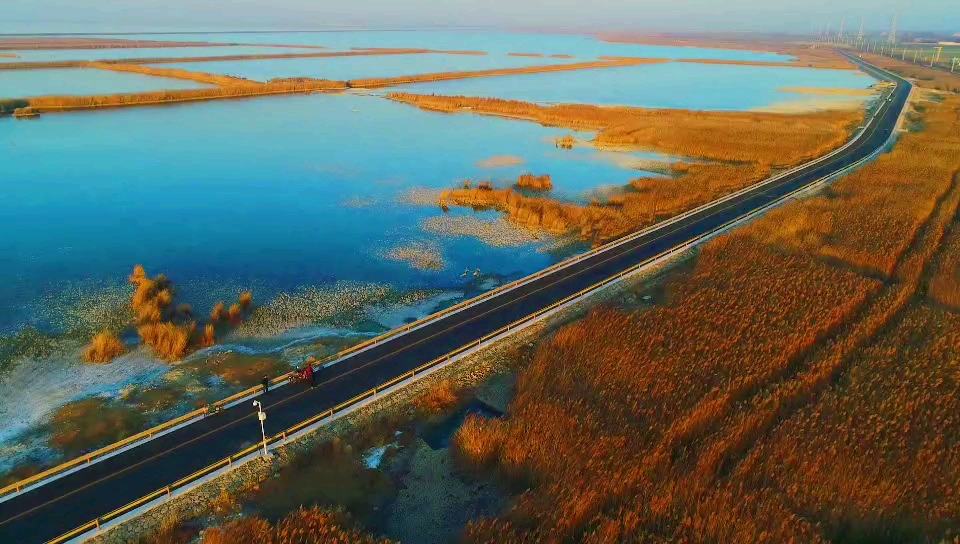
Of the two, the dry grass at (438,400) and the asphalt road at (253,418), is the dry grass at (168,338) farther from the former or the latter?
the dry grass at (438,400)

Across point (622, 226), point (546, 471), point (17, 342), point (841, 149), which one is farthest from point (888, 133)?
point (17, 342)

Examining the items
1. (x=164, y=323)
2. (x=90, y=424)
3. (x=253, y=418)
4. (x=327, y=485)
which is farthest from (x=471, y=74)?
(x=327, y=485)

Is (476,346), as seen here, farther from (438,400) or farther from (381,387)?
(381,387)

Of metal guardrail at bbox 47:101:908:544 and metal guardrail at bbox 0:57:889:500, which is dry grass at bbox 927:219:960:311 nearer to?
metal guardrail at bbox 47:101:908:544

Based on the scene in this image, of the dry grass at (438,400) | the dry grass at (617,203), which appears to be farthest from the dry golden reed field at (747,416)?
the dry grass at (617,203)

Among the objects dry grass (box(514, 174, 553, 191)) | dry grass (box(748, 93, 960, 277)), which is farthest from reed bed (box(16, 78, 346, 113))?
dry grass (box(748, 93, 960, 277))

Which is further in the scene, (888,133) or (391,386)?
(888,133)

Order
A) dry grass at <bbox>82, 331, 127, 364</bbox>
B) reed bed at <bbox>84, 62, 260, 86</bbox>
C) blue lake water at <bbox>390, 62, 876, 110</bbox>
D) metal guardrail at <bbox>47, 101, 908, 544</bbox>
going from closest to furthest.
→ metal guardrail at <bbox>47, 101, 908, 544</bbox> < dry grass at <bbox>82, 331, 127, 364</bbox> < blue lake water at <bbox>390, 62, 876, 110</bbox> < reed bed at <bbox>84, 62, 260, 86</bbox>

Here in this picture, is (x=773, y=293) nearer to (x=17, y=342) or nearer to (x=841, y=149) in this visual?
(x=17, y=342)
